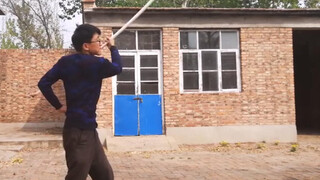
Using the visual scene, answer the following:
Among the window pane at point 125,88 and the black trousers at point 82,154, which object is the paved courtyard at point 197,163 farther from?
the black trousers at point 82,154

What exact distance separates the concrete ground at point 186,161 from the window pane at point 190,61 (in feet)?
7.69

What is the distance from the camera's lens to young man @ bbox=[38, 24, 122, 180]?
319cm

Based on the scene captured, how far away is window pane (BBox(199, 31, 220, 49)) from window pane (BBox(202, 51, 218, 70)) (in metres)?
0.19

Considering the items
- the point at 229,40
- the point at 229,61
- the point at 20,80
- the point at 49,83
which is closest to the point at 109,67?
the point at 49,83

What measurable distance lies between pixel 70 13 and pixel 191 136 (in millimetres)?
25638

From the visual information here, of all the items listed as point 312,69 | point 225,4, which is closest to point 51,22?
point 225,4

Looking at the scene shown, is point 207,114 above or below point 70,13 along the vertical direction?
below

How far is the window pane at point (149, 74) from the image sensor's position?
11652 millimetres

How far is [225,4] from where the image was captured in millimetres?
34031

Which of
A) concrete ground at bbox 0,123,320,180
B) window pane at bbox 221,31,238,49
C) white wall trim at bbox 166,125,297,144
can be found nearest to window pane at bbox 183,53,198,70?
window pane at bbox 221,31,238,49

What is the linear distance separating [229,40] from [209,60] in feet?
2.97

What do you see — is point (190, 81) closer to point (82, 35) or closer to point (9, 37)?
point (82, 35)

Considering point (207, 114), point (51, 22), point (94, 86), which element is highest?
point (51, 22)

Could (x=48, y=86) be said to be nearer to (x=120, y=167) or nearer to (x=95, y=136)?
(x=95, y=136)
